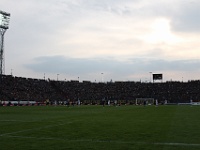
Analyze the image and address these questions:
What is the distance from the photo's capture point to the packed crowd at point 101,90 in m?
98.6

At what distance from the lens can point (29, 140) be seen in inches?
538

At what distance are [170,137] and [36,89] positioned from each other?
293 feet

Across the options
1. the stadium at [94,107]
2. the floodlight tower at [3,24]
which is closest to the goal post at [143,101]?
the stadium at [94,107]

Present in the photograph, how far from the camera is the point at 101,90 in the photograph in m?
118

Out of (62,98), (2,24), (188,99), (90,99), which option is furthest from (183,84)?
(2,24)

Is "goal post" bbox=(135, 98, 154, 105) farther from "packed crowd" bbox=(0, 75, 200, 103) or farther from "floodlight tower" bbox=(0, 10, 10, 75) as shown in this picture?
"floodlight tower" bbox=(0, 10, 10, 75)

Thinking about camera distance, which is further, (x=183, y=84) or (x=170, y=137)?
(x=183, y=84)

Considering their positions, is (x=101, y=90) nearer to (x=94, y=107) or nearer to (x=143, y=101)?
(x=143, y=101)

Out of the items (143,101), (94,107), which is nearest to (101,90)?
(143,101)

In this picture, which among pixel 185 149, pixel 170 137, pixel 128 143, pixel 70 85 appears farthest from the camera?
pixel 70 85

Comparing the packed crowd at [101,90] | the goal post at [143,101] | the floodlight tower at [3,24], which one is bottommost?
the goal post at [143,101]

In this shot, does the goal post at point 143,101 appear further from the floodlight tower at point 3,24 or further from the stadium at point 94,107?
the floodlight tower at point 3,24

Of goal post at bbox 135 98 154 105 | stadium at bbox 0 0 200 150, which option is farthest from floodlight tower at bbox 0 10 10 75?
→ goal post at bbox 135 98 154 105

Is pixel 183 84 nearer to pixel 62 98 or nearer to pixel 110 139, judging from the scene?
pixel 62 98
